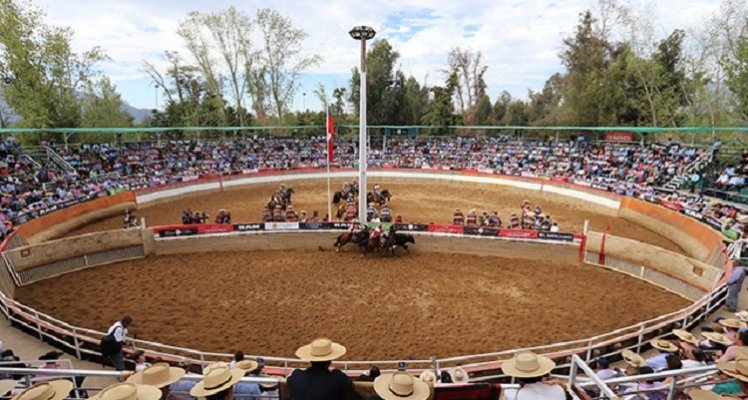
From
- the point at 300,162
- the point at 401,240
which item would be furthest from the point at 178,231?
the point at 300,162

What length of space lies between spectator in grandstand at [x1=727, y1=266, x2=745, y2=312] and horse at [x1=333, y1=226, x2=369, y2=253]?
11.9m

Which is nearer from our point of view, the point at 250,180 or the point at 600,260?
the point at 600,260

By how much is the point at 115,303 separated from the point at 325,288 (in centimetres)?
666

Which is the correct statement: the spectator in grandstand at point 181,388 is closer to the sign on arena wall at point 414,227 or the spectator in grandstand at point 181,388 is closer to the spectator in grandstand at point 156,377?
the spectator in grandstand at point 156,377

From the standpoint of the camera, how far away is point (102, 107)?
56969 mm

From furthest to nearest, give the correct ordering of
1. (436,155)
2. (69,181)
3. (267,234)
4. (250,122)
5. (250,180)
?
(250,122), (436,155), (250,180), (69,181), (267,234)

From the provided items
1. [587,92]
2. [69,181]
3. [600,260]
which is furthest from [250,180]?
[587,92]

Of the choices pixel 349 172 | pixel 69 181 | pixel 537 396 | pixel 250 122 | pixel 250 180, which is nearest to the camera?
pixel 537 396

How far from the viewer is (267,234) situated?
18.4m

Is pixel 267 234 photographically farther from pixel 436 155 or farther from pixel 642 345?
pixel 436 155

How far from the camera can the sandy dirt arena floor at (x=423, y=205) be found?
73.2ft

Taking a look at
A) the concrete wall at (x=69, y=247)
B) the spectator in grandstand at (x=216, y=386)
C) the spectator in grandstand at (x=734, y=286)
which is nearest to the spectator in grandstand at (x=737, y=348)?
the spectator in grandstand at (x=734, y=286)

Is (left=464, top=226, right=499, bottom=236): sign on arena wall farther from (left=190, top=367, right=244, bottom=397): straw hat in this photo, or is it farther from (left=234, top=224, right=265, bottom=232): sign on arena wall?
(left=190, top=367, right=244, bottom=397): straw hat

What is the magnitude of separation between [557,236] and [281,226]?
1199 centimetres
